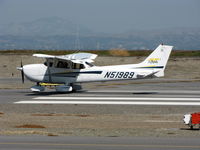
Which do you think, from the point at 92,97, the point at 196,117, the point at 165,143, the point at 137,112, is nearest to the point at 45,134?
the point at 165,143

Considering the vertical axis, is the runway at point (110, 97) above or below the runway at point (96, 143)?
below

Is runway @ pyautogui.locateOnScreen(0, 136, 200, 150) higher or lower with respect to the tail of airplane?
lower

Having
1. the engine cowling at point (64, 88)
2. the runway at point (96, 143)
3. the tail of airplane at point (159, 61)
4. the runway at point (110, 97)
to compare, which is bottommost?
the runway at point (110, 97)

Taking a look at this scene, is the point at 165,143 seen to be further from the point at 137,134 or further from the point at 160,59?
the point at 160,59

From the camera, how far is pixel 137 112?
24047 millimetres

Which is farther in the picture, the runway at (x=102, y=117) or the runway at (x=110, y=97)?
the runway at (x=110, y=97)

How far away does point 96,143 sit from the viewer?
1443cm

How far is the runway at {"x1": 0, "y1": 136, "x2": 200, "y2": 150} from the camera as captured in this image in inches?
542

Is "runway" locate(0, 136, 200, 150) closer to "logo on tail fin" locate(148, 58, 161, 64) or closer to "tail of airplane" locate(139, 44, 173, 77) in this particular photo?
"tail of airplane" locate(139, 44, 173, 77)

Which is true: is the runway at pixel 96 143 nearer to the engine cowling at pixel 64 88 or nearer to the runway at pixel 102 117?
the runway at pixel 102 117

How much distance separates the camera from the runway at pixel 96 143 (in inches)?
542

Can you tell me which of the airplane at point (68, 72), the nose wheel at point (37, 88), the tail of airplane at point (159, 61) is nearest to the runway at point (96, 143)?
the tail of airplane at point (159, 61)

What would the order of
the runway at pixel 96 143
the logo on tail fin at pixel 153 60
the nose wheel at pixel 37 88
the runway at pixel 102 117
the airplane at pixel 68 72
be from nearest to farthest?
the runway at pixel 96 143 < the runway at pixel 102 117 < the logo on tail fin at pixel 153 60 < the nose wheel at pixel 37 88 < the airplane at pixel 68 72

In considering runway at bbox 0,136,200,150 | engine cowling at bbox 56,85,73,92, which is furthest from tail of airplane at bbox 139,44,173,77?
runway at bbox 0,136,200,150
